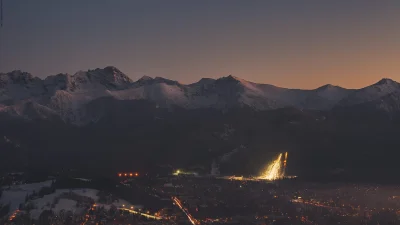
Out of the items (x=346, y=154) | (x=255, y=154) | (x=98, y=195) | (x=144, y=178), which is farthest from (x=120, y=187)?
(x=346, y=154)

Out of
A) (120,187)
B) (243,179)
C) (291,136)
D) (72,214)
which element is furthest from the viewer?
(291,136)

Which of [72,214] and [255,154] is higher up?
[255,154]

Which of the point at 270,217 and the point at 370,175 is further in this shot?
the point at 370,175

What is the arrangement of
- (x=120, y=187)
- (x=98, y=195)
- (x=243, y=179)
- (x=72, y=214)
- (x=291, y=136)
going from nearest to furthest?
(x=72, y=214), (x=98, y=195), (x=120, y=187), (x=243, y=179), (x=291, y=136)

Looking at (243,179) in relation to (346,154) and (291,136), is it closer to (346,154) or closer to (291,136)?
→ (346,154)

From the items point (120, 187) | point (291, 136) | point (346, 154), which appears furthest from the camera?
point (291, 136)

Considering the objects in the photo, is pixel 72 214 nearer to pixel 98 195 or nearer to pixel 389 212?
pixel 98 195

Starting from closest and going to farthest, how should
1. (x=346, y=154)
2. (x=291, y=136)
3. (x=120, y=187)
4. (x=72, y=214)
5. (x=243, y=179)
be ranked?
1. (x=72, y=214)
2. (x=120, y=187)
3. (x=243, y=179)
4. (x=346, y=154)
5. (x=291, y=136)

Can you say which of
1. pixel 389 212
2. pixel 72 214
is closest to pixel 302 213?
pixel 389 212

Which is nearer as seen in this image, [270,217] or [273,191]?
[270,217]
